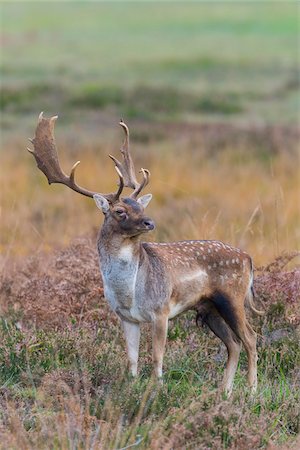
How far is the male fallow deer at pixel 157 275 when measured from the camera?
7535 millimetres

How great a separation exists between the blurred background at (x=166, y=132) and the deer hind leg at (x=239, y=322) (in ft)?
7.14

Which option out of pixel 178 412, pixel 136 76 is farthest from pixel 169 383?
pixel 136 76

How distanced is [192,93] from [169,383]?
84.2ft

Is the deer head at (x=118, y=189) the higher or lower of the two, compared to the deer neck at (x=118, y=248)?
higher

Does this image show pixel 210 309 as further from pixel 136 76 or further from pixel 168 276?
pixel 136 76

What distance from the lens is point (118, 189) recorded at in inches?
297

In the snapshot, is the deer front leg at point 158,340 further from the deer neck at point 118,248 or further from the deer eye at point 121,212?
the deer eye at point 121,212

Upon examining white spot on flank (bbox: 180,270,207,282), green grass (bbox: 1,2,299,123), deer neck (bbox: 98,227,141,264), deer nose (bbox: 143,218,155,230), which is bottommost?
green grass (bbox: 1,2,299,123)

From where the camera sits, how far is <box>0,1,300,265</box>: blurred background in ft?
47.0

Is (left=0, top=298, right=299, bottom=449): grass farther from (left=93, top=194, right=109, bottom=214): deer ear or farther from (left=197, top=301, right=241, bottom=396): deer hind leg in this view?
(left=93, top=194, right=109, bottom=214): deer ear

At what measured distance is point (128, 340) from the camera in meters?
7.71

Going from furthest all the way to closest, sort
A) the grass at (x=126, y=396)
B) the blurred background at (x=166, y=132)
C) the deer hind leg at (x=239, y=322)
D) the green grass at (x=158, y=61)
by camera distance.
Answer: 1. the green grass at (x=158, y=61)
2. the blurred background at (x=166, y=132)
3. the deer hind leg at (x=239, y=322)
4. the grass at (x=126, y=396)

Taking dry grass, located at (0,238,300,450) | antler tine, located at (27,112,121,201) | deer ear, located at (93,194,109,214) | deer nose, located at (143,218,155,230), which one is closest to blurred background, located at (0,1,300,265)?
dry grass, located at (0,238,300,450)

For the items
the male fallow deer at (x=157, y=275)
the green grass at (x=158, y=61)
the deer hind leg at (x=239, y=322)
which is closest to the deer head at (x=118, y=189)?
the male fallow deer at (x=157, y=275)
